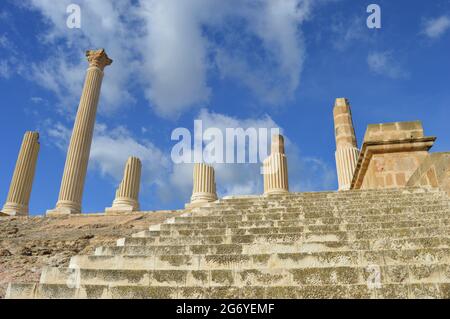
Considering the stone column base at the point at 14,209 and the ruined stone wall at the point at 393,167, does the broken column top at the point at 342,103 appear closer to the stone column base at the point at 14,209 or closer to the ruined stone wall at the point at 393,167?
the ruined stone wall at the point at 393,167

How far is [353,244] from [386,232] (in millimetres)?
673

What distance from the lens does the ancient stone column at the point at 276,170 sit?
1838 centimetres

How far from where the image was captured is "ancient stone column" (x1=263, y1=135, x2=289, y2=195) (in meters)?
18.4

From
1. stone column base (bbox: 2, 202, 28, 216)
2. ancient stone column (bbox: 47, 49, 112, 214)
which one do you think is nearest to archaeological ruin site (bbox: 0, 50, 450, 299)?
ancient stone column (bbox: 47, 49, 112, 214)

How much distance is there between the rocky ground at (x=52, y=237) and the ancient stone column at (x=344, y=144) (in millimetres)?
8547

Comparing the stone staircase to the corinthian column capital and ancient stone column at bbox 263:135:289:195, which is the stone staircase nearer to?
ancient stone column at bbox 263:135:289:195

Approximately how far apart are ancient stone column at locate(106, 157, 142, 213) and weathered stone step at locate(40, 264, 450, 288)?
1392 cm

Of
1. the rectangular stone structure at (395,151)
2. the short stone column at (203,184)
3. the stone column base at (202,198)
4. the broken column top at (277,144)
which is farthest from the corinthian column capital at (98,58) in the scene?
the rectangular stone structure at (395,151)

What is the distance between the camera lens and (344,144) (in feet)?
59.1

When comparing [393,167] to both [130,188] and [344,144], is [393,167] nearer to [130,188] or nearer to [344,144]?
[344,144]

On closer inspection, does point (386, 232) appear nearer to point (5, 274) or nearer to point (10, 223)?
point (5, 274)

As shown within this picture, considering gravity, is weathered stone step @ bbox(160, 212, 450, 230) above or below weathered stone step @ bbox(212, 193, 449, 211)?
below

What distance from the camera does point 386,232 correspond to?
16.5 ft
